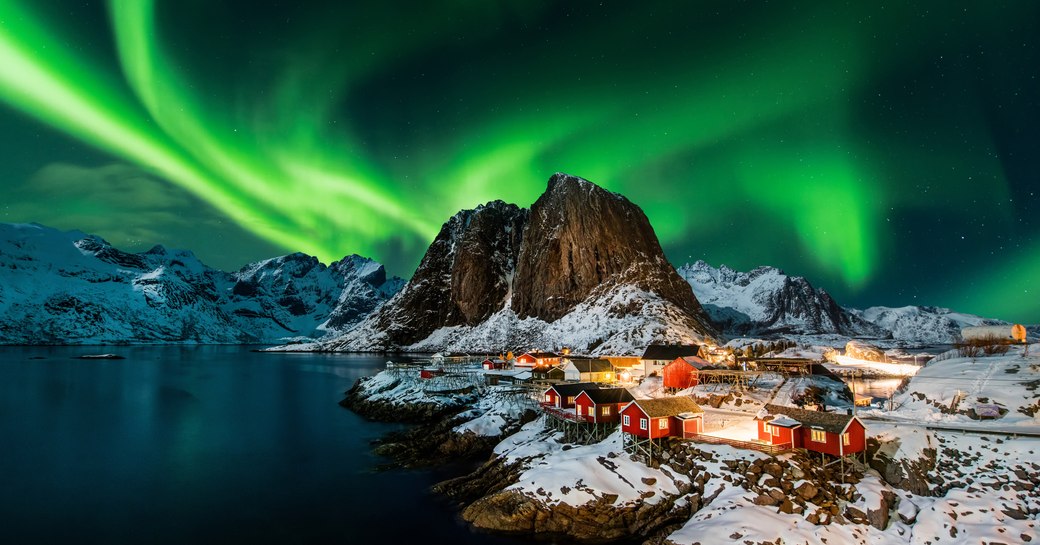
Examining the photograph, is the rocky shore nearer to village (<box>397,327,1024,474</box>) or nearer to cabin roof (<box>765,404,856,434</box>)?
village (<box>397,327,1024,474</box>)

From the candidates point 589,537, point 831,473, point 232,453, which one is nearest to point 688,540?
point 589,537

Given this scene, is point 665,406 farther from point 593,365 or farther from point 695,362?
point 593,365

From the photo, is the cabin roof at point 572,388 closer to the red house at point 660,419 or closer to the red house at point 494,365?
the red house at point 660,419

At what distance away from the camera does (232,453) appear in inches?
2167

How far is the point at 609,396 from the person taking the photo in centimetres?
4762

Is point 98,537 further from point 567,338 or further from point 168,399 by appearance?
point 567,338

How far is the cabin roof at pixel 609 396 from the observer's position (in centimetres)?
4684

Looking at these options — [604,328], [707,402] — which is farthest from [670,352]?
[604,328]

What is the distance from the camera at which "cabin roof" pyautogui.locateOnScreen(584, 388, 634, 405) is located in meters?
46.8

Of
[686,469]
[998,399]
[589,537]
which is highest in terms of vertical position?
[998,399]

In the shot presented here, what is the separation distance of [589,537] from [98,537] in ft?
101

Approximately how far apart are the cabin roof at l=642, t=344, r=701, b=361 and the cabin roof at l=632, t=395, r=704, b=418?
2922 centimetres

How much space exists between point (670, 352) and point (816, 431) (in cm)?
3986

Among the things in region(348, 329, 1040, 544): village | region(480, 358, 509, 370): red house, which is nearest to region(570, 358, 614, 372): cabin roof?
region(348, 329, 1040, 544): village
